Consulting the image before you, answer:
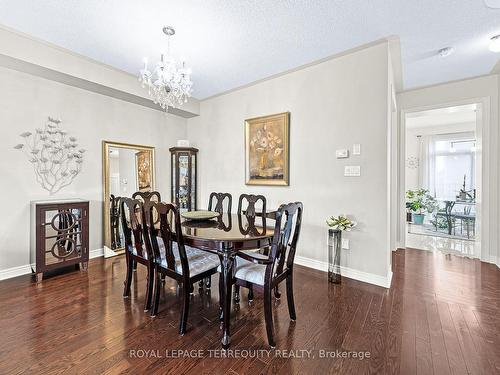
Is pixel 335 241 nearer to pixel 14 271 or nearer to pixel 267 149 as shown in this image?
pixel 267 149

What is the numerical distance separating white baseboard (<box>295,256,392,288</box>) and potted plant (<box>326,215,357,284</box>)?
0.62ft

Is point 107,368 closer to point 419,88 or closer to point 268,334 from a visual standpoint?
point 268,334

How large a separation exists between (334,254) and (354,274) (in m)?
0.34

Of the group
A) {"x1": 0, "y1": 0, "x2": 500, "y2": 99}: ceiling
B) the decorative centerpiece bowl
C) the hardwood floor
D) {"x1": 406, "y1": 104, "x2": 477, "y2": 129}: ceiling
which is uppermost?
{"x1": 406, "y1": 104, "x2": 477, "y2": 129}: ceiling

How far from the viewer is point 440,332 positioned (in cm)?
192

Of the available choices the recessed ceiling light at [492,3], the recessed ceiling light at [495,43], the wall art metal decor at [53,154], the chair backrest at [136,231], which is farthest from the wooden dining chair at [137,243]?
the recessed ceiling light at [495,43]

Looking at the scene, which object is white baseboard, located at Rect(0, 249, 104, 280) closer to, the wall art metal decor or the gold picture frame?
the wall art metal decor

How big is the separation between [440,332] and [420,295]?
2.21ft

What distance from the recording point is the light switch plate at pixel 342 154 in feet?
9.83

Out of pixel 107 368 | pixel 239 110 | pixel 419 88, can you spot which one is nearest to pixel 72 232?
pixel 107 368

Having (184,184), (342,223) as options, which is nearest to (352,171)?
(342,223)

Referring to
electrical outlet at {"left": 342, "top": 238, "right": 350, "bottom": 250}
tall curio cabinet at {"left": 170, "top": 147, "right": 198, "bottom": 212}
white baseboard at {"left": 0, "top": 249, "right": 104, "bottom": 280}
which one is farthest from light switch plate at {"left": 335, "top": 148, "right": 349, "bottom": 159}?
white baseboard at {"left": 0, "top": 249, "right": 104, "bottom": 280}

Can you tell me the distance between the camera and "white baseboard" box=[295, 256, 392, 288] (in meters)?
2.75

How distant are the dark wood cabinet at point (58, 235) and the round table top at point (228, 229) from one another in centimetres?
159
